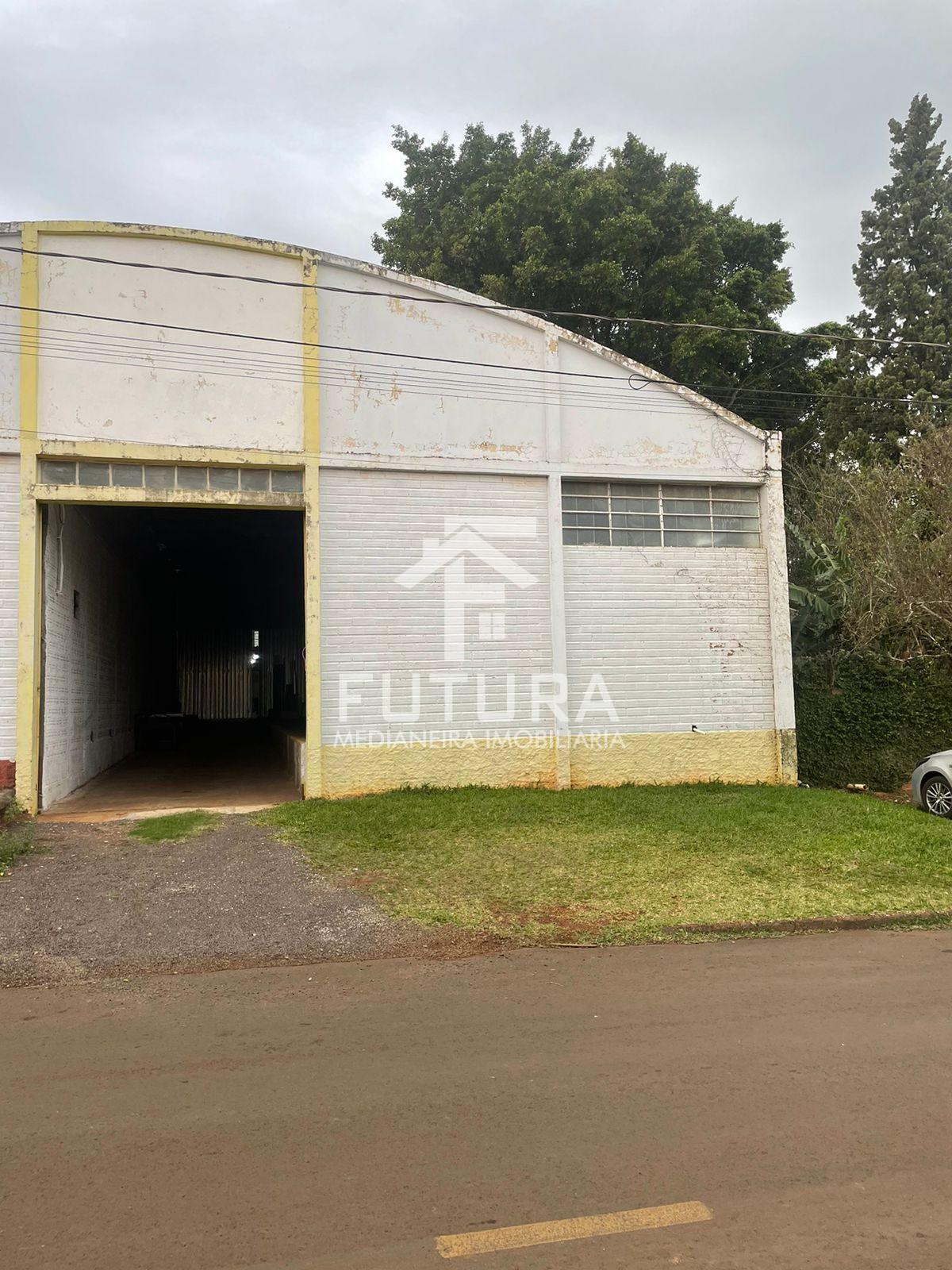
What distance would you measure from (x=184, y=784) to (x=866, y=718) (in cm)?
1128

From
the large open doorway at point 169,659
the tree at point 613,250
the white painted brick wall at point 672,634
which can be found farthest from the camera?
the tree at point 613,250

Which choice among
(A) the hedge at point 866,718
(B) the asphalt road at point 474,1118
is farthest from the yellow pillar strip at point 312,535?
(A) the hedge at point 866,718

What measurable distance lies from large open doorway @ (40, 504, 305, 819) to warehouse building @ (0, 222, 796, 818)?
0.17m

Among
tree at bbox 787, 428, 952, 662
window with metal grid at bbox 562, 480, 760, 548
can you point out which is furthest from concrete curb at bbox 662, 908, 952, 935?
tree at bbox 787, 428, 952, 662

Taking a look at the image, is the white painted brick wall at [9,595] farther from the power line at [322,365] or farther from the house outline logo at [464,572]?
the house outline logo at [464,572]

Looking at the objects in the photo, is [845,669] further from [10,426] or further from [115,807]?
[10,426]

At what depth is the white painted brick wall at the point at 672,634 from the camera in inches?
496

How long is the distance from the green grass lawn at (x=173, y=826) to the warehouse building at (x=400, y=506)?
1126 mm

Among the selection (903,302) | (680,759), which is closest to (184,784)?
(680,759)

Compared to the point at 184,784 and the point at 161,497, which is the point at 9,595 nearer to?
the point at 161,497

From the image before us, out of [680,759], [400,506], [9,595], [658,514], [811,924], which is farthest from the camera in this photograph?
[658,514]

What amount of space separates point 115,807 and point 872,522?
15466 mm

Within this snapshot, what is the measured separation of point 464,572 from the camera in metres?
12.2

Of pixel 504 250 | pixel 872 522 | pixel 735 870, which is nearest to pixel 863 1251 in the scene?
pixel 735 870
